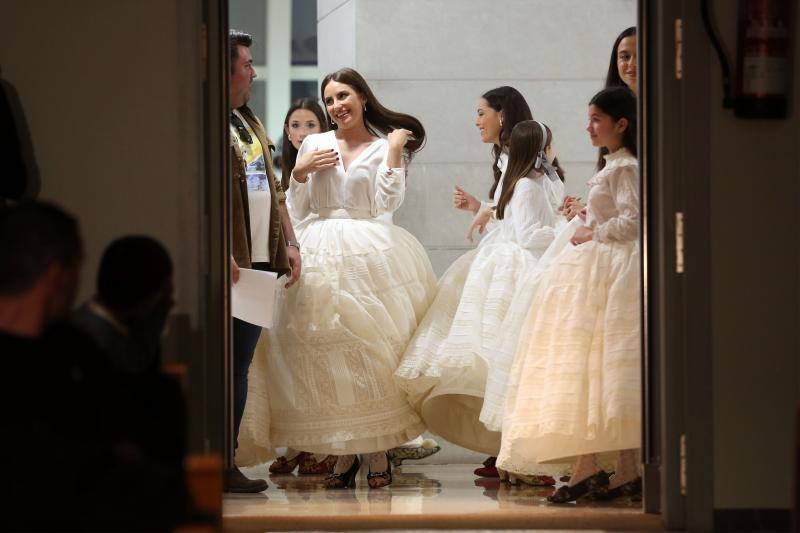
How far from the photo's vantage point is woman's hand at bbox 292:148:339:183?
220 inches

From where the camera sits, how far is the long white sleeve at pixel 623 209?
15.1 ft

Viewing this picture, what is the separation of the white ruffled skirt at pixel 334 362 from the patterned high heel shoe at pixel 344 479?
163mm

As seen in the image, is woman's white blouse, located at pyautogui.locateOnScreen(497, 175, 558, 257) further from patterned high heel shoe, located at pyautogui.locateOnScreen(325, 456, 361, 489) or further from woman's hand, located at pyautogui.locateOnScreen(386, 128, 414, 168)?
patterned high heel shoe, located at pyautogui.locateOnScreen(325, 456, 361, 489)

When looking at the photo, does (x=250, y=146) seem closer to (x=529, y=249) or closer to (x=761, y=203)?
(x=529, y=249)

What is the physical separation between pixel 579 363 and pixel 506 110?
5.74 ft

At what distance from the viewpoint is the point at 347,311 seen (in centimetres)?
533

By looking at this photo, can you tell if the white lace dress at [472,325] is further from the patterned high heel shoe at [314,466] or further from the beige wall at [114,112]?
the beige wall at [114,112]

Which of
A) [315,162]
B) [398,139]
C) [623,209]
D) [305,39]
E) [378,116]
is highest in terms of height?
[305,39]

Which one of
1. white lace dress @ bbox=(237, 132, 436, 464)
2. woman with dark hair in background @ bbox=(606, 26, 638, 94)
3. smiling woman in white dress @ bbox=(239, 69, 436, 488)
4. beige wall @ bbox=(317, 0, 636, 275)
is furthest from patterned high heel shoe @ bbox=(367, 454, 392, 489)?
woman with dark hair in background @ bbox=(606, 26, 638, 94)

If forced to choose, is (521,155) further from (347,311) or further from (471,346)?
(347,311)

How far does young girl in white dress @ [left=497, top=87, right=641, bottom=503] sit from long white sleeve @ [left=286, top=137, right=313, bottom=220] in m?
1.33

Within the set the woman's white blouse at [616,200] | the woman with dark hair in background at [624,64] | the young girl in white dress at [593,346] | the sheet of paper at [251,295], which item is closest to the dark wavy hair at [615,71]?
the woman with dark hair in background at [624,64]

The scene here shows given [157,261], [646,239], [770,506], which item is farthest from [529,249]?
[157,261]

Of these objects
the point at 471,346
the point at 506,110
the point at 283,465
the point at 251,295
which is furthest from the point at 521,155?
the point at 283,465
